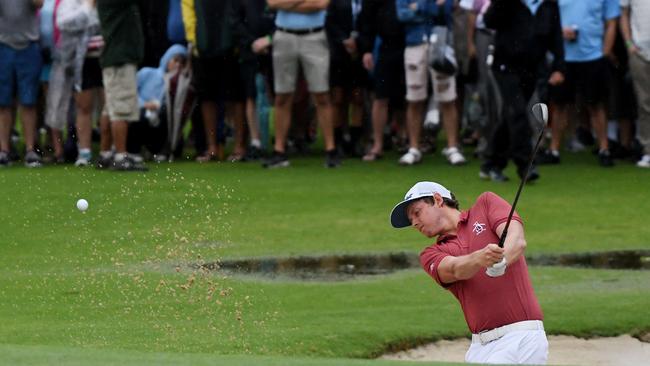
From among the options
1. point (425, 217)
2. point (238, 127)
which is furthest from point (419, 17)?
point (425, 217)

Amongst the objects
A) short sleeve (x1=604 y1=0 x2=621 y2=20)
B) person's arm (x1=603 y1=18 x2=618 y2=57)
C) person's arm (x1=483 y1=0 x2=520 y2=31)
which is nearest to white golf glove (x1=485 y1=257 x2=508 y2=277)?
person's arm (x1=483 y1=0 x2=520 y2=31)

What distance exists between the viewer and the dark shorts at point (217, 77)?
730 inches

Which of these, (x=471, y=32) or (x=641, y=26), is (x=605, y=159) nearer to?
(x=641, y=26)

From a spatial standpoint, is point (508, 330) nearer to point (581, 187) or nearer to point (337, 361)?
point (337, 361)

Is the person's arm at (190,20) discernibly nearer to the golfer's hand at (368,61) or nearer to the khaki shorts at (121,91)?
the khaki shorts at (121,91)

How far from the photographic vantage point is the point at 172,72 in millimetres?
18594

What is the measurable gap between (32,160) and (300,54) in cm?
324

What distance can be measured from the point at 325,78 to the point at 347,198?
2344mm

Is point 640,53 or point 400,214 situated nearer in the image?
point 400,214

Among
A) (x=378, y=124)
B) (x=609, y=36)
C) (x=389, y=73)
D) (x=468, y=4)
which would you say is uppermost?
(x=468, y=4)

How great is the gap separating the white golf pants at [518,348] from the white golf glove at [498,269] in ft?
1.34

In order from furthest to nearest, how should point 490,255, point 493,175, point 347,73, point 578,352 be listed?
point 347,73 < point 493,175 < point 578,352 < point 490,255

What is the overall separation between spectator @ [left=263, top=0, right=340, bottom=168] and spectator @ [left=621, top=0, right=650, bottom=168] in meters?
3.44

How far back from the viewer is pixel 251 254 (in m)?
13.2
